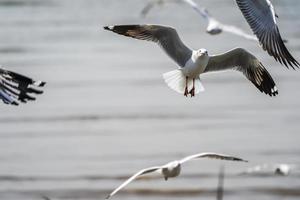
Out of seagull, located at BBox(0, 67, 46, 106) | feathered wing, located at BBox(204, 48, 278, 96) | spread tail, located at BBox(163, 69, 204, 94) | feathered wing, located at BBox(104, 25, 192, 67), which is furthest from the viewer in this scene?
feathered wing, located at BBox(204, 48, 278, 96)

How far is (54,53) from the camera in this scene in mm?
22875

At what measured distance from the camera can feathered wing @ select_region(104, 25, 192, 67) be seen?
34.4 feet

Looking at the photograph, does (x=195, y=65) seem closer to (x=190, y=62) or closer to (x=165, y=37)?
(x=190, y=62)

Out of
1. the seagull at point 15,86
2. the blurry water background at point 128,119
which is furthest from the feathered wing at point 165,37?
the blurry water background at point 128,119

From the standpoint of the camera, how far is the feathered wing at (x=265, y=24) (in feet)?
35.2

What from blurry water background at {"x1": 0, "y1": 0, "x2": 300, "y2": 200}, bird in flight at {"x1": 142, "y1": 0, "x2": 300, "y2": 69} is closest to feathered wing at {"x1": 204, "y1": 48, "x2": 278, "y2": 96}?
bird in flight at {"x1": 142, "y1": 0, "x2": 300, "y2": 69}

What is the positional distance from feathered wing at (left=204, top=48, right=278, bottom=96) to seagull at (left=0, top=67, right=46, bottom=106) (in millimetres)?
1769

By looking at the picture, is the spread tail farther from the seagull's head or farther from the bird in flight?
the bird in flight

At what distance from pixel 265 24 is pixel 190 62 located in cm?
74

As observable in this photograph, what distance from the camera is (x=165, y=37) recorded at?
424 inches

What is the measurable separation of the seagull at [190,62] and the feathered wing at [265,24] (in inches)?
9.2

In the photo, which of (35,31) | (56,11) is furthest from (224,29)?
(56,11)

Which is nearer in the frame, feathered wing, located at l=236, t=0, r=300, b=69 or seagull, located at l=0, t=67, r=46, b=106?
seagull, located at l=0, t=67, r=46, b=106

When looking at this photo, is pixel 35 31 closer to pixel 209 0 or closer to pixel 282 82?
pixel 209 0
